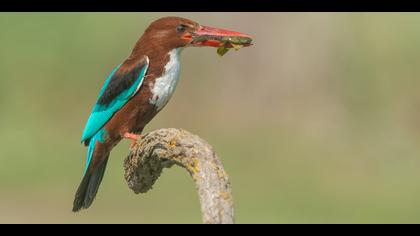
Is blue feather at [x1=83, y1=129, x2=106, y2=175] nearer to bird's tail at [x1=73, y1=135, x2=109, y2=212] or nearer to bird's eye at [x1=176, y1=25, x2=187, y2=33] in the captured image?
bird's tail at [x1=73, y1=135, x2=109, y2=212]

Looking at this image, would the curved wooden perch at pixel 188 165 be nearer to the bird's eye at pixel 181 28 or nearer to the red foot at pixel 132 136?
the red foot at pixel 132 136

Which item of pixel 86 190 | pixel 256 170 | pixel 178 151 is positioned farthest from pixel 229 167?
pixel 178 151

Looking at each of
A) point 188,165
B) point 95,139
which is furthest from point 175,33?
point 188,165

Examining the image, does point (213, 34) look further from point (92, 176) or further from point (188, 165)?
point (188, 165)

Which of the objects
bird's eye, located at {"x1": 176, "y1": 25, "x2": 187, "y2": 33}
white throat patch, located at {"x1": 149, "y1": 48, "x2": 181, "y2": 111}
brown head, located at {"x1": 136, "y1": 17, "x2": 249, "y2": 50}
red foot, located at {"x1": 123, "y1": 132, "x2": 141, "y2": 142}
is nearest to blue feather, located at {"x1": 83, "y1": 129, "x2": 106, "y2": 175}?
red foot, located at {"x1": 123, "y1": 132, "x2": 141, "y2": 142}

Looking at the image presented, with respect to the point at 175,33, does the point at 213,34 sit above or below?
below
